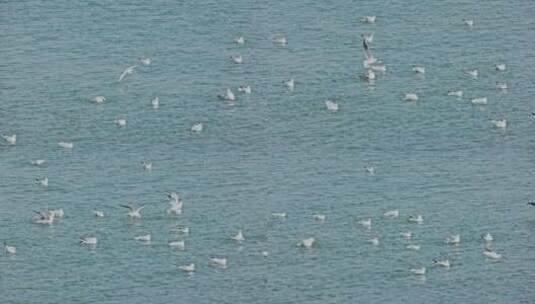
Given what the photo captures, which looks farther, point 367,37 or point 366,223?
point 367,37

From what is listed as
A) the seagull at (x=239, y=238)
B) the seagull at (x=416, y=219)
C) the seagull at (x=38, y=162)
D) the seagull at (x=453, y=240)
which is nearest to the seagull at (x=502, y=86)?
the seagull at (x=416, y=219)

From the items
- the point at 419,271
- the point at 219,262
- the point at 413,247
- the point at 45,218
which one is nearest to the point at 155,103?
the point at 45,218

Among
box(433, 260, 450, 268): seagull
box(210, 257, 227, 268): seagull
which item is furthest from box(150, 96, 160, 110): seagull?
box(433, 260, 450, 268): seagull

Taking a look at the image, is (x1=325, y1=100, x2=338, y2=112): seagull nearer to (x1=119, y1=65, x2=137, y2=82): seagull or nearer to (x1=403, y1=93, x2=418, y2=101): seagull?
(x1=403, y1=93, x2=418, y2=101): seagull

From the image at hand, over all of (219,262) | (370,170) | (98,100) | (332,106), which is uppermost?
(98,100)

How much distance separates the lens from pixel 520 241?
309ft

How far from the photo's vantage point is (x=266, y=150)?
10388 cm

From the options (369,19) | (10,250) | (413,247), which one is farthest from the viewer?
(369,19)

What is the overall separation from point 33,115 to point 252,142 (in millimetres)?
9230

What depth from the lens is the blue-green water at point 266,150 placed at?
9088cm

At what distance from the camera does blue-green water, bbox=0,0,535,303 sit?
9088 cm

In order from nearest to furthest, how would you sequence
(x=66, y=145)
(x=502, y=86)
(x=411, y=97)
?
1. (x=66, y=145)
2. (x=411, y=97)
3. (x=502, y=86)

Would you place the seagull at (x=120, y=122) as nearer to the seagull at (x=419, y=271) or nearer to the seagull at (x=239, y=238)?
the seagull at (x=239, y=238)

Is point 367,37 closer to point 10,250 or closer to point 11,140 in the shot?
point 11,140
